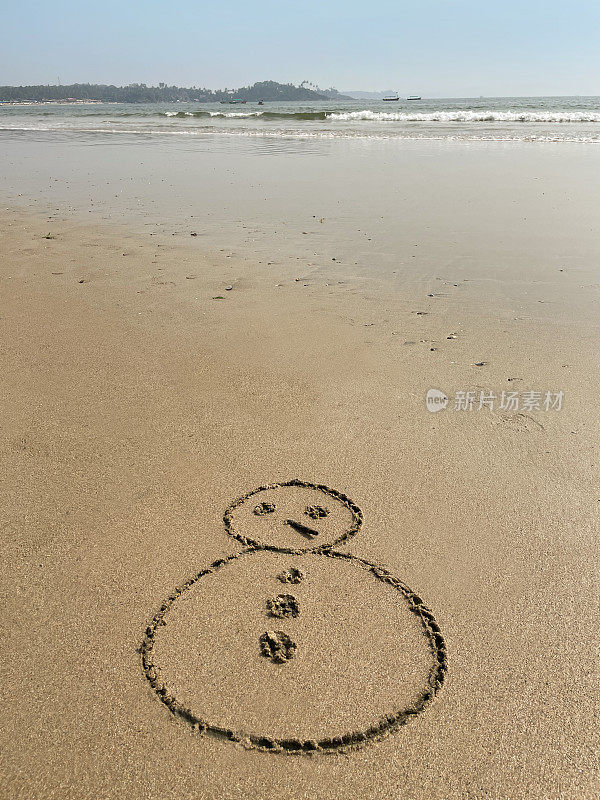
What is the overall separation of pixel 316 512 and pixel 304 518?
0.17 feet

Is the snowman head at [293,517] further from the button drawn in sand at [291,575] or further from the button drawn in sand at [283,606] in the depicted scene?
the button drawn in sand at [283,606]

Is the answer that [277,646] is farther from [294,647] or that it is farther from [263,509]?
[263,509]

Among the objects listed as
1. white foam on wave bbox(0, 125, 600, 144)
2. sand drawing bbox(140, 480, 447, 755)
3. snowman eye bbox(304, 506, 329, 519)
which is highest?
white foam on wave bbox(0, 125, 600, 144)

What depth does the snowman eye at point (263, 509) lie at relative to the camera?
2.25m

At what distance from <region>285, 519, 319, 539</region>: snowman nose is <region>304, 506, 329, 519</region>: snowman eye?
59 millimetres

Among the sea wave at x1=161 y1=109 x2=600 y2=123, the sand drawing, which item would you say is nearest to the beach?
the sand drawing

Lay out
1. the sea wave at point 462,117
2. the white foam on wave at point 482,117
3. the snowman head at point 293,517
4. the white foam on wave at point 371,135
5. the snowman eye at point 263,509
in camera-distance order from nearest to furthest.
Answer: the snowman head at point 293,517 → the snowman eye at point 263,509 → the white foam on wave at point 371,135 → the white foam on wave at point 482,117 → the sea wave at point 462,117

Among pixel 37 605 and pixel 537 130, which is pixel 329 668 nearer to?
pixel 37 605

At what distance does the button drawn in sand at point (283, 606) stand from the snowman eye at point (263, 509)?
41 cm

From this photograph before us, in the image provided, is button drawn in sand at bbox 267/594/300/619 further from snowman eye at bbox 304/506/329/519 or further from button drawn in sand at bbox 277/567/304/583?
snowman eye at bbox 304/506/329/519

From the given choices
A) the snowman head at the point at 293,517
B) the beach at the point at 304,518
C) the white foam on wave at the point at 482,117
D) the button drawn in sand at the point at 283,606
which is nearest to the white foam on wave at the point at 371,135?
the white foam on wave at the point at 482,117

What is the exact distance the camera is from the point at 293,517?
2.23 metres

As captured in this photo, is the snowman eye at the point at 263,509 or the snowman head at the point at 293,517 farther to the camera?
the snowman eye at the point at 263,509

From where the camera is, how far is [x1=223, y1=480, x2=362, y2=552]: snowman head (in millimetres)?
2133
